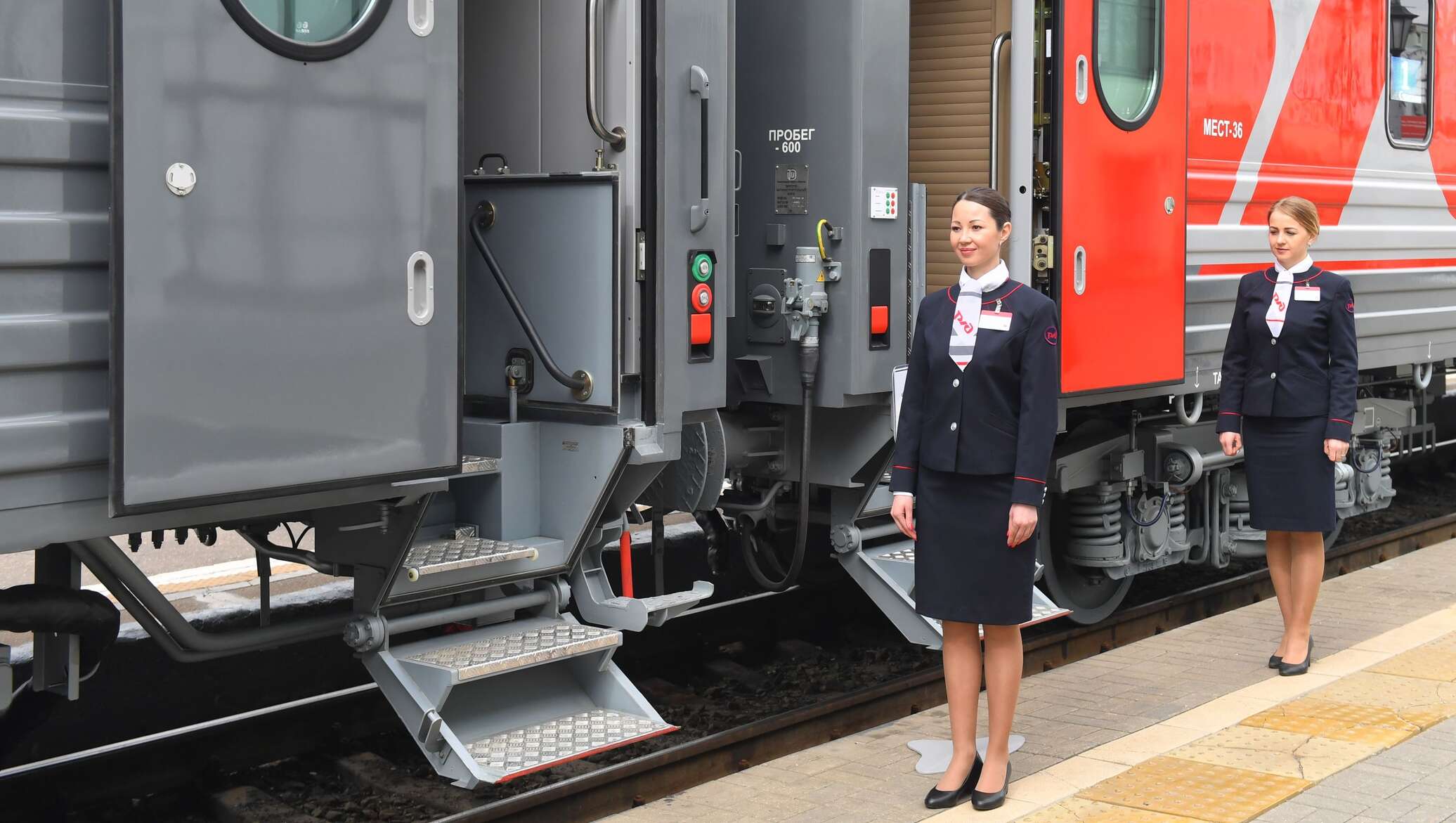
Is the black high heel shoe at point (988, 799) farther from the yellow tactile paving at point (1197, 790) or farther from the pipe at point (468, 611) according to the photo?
the pipe at point (468, 611)

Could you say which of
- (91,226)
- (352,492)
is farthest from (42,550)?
(91,226)

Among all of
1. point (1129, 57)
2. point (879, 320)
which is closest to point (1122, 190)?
point (1129, 57)

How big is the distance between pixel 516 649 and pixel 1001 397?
1722 millimetres

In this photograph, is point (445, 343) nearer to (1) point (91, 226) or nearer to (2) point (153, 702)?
(1) point (91, 226)

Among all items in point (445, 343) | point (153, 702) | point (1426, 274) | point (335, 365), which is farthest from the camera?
point (1426, 274)

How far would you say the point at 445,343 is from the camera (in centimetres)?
455

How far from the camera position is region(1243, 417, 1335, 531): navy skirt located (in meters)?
6.51

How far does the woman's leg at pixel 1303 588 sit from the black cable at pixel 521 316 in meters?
3.22

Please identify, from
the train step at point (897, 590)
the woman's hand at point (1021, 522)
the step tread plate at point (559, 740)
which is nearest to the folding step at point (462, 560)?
the step tread plate at point (559, 740)

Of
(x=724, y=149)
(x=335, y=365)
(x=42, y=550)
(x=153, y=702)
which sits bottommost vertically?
(x=153, y=702)

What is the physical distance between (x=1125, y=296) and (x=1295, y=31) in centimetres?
219

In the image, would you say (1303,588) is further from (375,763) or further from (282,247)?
(282,247)

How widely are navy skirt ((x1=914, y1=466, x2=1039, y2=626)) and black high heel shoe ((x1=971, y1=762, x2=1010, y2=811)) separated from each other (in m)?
0.51

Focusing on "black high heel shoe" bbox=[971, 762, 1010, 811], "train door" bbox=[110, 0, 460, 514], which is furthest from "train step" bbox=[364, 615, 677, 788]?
"black high heel shoe" bbox=[971, 762, 1010, 811]
